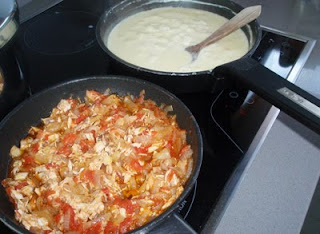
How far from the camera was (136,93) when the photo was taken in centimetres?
108

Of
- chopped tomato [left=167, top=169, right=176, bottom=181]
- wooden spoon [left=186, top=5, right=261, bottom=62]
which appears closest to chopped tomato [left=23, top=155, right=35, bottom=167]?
chopped tomato [left=167, top=169, right=176, bottom=181]

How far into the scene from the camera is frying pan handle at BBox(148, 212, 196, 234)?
0.71 metres

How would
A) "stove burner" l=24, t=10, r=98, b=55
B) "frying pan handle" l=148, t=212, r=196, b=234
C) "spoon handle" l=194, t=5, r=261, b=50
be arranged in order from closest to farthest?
"frying pan handle" l=148, t=212, r=196, b=234, "spoon handle" l=194, t=5, r=261, b=50, "stove burner" l=24, t=10, r=98, b=55

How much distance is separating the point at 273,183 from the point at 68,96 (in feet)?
2.07

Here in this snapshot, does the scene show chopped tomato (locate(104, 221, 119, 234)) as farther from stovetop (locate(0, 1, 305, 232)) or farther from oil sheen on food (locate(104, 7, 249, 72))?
oil sheen on food (locate(104, 7, 249, 72))

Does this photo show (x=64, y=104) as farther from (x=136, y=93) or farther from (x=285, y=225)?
(x=285, y=225)

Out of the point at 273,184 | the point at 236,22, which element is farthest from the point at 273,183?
the point at 236,22

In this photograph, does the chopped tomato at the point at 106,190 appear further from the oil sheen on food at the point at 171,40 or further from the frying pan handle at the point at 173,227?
the oil sheen on food at the point at 171,40

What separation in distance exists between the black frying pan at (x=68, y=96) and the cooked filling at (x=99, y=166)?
0.06 ft

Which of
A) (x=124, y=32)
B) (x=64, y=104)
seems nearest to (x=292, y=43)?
(x=124, y=32)

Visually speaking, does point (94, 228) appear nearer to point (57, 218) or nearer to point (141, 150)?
point (57, 218)

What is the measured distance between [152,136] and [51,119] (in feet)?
0.98

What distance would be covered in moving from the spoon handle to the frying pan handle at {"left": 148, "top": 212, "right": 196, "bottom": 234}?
2.42 feet

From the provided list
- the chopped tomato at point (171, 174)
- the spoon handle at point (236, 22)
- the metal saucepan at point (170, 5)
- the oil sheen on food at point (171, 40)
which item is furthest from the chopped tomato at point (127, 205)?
the spoon handle at point (236, 22)
